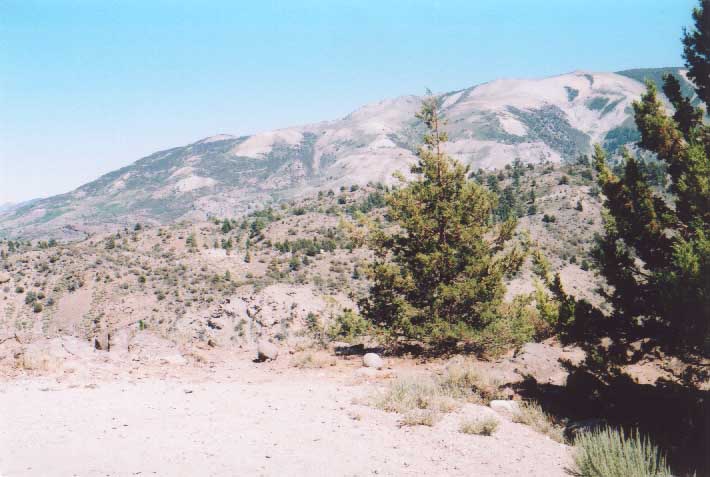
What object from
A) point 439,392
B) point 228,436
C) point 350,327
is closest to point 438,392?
point 439,392

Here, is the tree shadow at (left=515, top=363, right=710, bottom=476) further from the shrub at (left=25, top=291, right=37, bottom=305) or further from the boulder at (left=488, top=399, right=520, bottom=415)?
the shrub at (left=25, top=291, right=37, bottom=305)

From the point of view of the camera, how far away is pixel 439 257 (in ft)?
40.3

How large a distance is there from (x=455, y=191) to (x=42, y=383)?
36.9 ft

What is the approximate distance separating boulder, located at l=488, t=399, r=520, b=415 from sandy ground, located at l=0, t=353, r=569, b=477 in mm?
418

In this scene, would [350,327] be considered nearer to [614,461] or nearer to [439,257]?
[439,257]

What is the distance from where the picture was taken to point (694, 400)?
27.4 feet

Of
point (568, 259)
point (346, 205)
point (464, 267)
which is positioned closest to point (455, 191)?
point (464, 267)

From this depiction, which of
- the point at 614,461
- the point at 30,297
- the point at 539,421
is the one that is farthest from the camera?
the point at 30,297

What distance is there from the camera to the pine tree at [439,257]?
12156 mm

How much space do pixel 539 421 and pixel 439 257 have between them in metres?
5.42

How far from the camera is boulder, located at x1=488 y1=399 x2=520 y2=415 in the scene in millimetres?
8218

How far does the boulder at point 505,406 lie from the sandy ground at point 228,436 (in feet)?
1.37

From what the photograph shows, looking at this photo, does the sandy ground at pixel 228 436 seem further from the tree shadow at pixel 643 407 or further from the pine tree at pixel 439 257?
the pine tree at pixel 439 257

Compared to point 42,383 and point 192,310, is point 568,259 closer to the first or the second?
point 192,310
